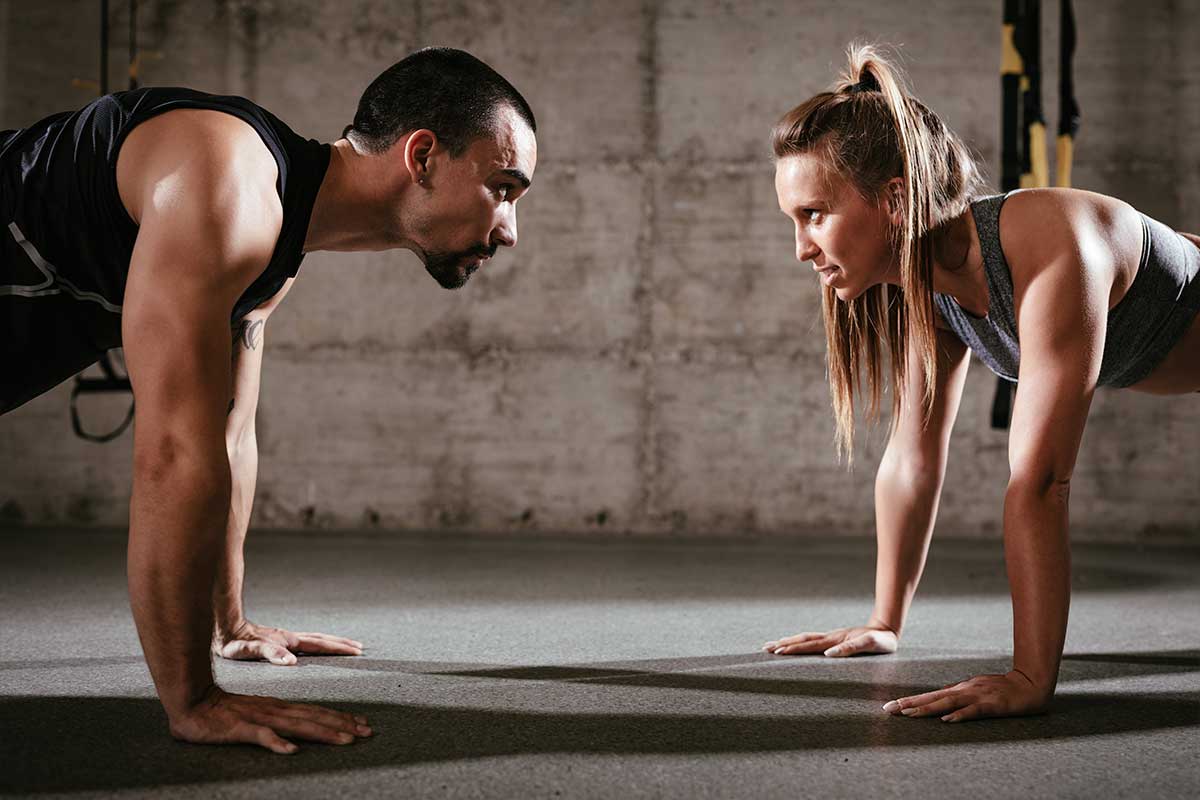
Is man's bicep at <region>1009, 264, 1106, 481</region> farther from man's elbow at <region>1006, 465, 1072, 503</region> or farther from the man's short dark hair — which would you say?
the man's short dark hair

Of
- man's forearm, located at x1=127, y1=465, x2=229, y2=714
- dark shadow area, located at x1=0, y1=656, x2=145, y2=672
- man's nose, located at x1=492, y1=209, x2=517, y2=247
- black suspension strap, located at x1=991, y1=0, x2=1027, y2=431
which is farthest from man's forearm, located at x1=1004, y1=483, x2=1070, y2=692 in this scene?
black suspension strap, located at x1=991, y1=0, x2=1027, y2=431

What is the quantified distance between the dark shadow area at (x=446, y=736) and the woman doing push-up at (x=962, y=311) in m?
0.08

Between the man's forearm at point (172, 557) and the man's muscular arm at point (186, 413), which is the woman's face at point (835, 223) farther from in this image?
the man's forearm at point (172, 557)

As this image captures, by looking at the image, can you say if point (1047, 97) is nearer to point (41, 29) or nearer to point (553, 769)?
point (553, 769)

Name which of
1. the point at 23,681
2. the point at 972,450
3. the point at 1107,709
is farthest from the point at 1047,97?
the point at 23,681

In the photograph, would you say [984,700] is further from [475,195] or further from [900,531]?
[475,195]

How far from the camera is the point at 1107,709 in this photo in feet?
4.32

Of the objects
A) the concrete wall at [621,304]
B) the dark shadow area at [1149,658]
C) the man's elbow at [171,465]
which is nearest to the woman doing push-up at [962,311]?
the dark shadow area at [1149,658]

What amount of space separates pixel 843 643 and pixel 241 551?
1.02 metres

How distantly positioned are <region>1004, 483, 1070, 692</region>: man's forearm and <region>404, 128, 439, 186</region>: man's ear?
35.5 inches

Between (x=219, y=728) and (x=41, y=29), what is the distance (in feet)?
12.0

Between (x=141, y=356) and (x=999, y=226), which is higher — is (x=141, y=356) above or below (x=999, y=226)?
below

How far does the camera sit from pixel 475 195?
1402 mm

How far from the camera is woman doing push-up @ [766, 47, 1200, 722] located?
1239mm
